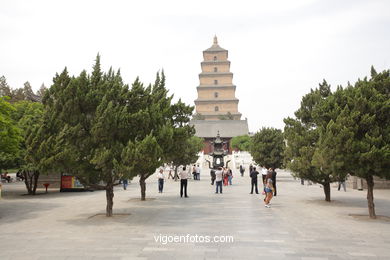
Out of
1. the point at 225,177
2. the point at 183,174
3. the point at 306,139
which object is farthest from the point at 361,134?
the point at 225,177

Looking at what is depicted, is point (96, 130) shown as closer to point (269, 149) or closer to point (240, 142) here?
point (269, 149)

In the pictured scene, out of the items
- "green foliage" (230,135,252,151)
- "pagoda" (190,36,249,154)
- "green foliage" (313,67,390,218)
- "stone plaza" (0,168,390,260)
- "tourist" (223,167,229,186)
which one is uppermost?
"pagoda" (190,36,249,154)

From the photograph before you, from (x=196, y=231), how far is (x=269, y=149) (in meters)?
23.4

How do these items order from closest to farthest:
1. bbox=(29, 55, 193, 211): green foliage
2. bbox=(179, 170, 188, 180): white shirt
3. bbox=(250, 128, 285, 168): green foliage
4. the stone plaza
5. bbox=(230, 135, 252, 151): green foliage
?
1. the stone plaza
2. bbox=(29, 55, 193, 211): green foliage
3. bbox=(179, 170, 188, 180): white shirt
4. bbox=(250, 128, 285, 168): green foliage
5. bbox=(230, 135, 252, 151): green foliage

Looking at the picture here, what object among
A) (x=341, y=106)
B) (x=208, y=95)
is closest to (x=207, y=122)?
(x=208, y=95)

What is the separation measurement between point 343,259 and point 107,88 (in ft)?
26.8

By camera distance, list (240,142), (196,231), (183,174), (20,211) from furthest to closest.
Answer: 1. (240,142)
2. (183,174)
3. (20,211)
4. (196,231)

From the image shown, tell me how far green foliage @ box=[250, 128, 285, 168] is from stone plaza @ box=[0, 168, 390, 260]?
651 inches

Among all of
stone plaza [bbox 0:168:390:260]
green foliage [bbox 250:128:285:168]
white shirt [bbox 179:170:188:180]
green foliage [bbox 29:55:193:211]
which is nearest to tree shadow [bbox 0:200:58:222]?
stone plaza [bbox 0:168:390:260]

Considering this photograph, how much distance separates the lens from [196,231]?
8.99 meters

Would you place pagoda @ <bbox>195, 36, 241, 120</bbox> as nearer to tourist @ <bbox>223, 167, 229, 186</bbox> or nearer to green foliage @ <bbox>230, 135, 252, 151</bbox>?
green foliage @ <bbox>230, 135, 252, 151</bbox>

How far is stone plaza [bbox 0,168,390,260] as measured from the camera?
6.95 metres

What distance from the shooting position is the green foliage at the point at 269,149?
1218 inches

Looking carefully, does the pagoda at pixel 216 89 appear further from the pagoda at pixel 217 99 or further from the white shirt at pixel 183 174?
the white shirt at pixel 183 174
